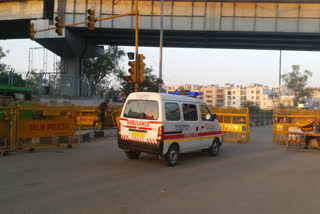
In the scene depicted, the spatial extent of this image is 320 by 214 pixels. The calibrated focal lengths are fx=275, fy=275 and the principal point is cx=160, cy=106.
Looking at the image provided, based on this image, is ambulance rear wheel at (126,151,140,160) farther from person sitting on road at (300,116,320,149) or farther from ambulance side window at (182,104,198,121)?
person sitting on road at (300,116,320,149)

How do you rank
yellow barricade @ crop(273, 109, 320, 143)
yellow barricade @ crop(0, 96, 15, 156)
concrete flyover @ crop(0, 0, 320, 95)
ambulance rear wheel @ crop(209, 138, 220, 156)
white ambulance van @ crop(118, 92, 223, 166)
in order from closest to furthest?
white ambulance van @ crop(118, 92, 223, 166) < yellow barricade @ crop(0, 96, 15, 156) < ambulance rear wheel @ crop(209, 138, 220, 156) < yellow barricade @ crop(273, 109, 320, 143) < concrete flyover @ crop(0, 0, 320, 95)

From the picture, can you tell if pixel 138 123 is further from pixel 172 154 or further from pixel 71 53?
pixel 71 53

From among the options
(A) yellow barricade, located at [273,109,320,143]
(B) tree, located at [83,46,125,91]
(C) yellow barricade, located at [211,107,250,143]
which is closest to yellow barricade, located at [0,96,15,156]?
(C) yellow barricade, located at [211,107,250,143]

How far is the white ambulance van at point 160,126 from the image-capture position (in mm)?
7402

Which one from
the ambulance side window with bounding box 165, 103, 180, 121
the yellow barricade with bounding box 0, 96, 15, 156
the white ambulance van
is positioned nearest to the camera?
the white ambulance van

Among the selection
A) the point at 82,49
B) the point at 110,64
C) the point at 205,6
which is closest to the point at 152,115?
the point at 205,6

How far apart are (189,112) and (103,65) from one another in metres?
36.8

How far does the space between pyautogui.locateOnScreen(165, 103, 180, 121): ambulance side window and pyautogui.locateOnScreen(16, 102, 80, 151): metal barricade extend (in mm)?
4573

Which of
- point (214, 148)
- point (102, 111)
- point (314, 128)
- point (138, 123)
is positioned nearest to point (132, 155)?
point (138, 123)

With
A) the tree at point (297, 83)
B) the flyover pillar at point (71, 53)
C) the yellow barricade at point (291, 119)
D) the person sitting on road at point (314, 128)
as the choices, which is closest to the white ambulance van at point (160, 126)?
the person sitting on road at point (314, 128)

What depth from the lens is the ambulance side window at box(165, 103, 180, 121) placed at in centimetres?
767

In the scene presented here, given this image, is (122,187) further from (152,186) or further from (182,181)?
(182,181)

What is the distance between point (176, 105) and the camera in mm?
8047

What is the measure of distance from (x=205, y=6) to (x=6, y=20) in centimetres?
1913
